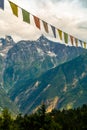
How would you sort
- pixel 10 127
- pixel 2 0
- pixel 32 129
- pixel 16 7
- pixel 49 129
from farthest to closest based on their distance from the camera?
pixel 32 129 → pixel 49 129 → pixel 10 127 → pixel 16 7 → pixel 2 0

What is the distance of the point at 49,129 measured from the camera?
72.7 metres

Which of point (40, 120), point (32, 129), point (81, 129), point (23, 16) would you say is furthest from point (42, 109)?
point (81, 129)

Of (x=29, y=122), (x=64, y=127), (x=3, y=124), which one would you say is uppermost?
(x=3, y=124)

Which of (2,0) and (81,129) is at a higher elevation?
(2,0)

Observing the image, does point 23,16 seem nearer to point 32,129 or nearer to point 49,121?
point 49,121

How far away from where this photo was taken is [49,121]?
73812mm

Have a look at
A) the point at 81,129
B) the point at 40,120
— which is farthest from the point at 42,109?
the point at 81,129

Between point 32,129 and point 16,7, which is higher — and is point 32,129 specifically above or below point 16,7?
below

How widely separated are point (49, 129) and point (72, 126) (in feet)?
212

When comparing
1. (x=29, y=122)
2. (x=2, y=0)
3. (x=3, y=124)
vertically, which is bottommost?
(x=29, y=122)

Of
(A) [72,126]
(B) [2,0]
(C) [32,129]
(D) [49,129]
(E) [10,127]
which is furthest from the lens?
(A) [72,126]

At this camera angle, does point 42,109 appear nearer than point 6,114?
No

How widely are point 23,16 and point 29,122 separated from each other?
52.4m

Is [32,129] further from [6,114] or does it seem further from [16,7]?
[16,7]
